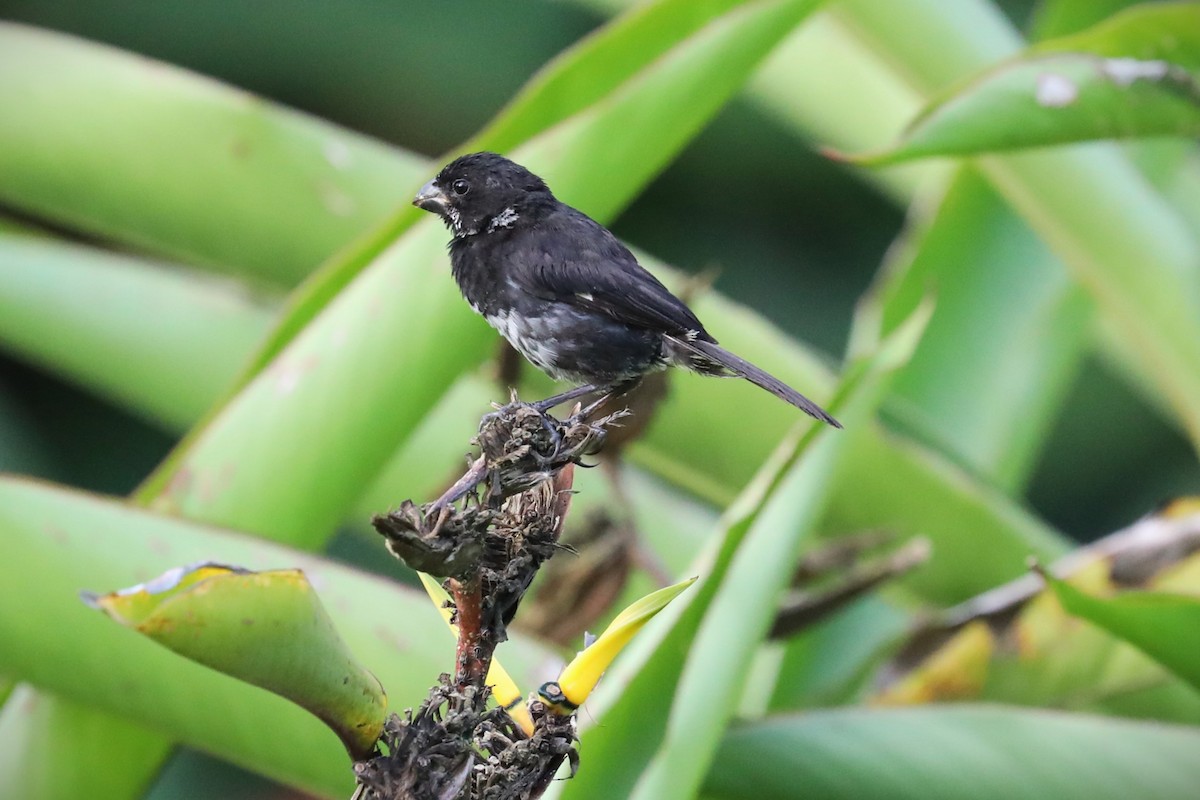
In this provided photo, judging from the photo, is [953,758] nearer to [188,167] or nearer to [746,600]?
[746,600]

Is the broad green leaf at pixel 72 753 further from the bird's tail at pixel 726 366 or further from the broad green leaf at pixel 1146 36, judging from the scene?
the broad green leaf at pixel 1146 36

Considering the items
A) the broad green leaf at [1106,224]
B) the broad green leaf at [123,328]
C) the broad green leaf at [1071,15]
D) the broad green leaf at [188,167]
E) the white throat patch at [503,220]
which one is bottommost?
the white throat patch at [503,220]

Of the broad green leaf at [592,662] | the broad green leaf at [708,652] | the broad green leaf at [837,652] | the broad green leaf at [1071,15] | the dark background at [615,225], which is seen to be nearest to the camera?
the broad green leaf at [592,662]

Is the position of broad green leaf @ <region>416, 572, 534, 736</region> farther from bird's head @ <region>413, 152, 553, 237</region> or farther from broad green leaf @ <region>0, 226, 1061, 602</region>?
broad green leaf @ <region>0, 226, 1061, 602</region>

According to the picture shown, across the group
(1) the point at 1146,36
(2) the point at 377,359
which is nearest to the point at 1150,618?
(1) the point at 1146,36

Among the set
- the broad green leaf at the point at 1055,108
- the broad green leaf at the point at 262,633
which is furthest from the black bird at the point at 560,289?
the broad green leaf at the point at 262,633

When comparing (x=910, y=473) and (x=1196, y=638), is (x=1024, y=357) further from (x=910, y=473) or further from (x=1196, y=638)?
(x=1196, y=638)

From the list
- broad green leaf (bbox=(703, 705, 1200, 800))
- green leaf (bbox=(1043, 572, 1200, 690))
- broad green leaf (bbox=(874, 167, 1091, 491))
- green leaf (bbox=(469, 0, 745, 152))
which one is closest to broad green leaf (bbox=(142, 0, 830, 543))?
green leaf (bbox=(469, 0, 745, 152))
